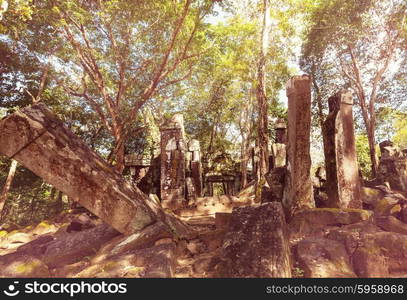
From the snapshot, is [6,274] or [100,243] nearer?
[6,274]

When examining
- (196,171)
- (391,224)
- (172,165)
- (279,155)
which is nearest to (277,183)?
(391,224)

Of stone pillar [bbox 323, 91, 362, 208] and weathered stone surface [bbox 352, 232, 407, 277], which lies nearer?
weathered stone surface [bbox 352, 232, 407, 277]

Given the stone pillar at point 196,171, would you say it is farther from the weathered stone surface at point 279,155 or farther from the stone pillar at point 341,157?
the stone pillar at point 341,157

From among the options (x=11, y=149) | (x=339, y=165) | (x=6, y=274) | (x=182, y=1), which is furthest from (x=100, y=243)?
(x=182, y=1)

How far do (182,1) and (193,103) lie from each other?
34.9 ft

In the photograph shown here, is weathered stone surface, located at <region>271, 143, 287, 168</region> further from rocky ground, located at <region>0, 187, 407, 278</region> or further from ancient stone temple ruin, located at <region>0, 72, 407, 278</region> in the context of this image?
rocky ground, located at <region>0, 187, 407, 278</region>

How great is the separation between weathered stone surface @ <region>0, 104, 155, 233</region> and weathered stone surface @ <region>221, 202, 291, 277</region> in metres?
1.48

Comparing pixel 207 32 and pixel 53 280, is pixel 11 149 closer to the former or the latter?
pixel 53 280

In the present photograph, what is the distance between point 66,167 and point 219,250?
8.20 ft

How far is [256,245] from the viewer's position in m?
2.74

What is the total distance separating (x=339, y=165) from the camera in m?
4.86

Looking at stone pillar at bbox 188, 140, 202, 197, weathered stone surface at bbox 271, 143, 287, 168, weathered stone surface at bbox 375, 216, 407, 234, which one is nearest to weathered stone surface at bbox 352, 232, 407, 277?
weathered stone surface at bbox 375, 216, 407, 234

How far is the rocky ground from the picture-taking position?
9.34 ft

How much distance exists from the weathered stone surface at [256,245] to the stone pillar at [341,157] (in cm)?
201
